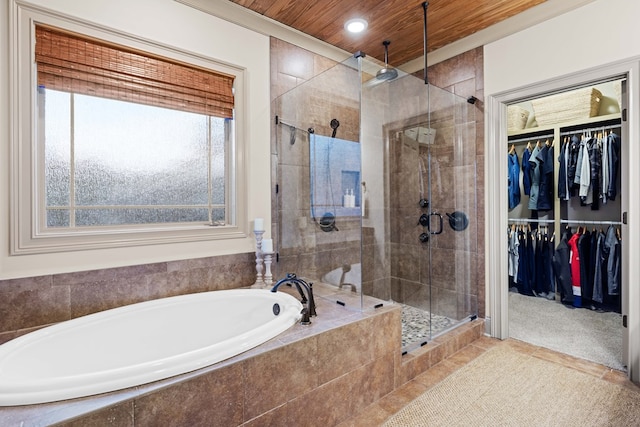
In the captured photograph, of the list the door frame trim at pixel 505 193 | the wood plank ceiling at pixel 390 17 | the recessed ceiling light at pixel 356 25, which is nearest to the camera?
the door frame trim at pixel 505 193

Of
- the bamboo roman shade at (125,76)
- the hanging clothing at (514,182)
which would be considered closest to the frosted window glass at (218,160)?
the bamboo roman shade at (125,76)

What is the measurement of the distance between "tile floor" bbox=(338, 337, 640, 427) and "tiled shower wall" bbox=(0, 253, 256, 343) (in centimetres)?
123

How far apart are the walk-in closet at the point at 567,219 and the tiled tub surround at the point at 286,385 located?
1592 mm

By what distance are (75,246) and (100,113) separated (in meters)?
0.82

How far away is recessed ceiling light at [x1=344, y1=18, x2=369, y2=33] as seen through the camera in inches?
102

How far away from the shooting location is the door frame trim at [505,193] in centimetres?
207

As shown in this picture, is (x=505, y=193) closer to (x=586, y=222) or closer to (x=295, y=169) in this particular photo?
(x=586, y=222)

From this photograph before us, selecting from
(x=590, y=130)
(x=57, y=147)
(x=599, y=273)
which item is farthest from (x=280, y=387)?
(x=590, y=130)

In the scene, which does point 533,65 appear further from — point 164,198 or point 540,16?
point 164,198

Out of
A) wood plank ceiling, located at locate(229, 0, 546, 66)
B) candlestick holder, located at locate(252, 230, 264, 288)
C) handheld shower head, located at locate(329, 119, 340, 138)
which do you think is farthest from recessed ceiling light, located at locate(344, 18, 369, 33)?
candlestick holder, located at locate(252, 230, 264, 288)

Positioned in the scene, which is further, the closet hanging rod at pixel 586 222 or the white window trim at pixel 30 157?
the closet hanging rod at pixel 586 222

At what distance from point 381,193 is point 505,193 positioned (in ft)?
3.32

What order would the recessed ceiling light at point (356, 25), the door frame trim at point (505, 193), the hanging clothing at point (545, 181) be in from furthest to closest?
1. the hanging clothing at point (545, 181)
2. the recessed ceiling light at point (356, 25)
3. the door frame trim at point (505, 193)

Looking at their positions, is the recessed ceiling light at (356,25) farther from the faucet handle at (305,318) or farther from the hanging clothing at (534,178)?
the hanging clothing at (534,178)
